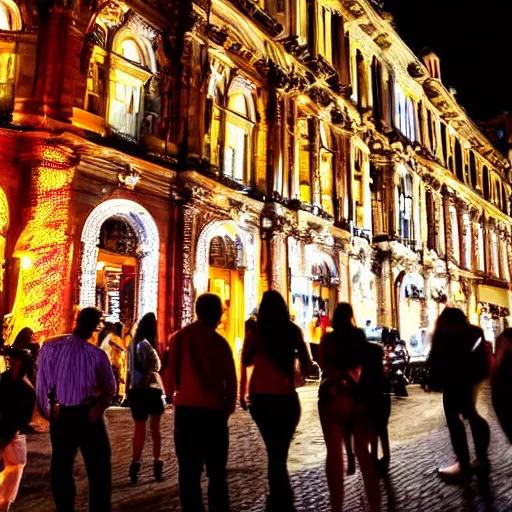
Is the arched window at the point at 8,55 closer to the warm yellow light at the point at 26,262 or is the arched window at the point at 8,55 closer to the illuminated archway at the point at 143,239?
the illuminated archway at the point at 143,239

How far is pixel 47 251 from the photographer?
38.8 ft

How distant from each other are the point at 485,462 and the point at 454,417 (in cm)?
63

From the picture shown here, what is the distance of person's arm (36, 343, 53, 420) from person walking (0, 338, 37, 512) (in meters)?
0.60

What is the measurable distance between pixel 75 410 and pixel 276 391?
166cm

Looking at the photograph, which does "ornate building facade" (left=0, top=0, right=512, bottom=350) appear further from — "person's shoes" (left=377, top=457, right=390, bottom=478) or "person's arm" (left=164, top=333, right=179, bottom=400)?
"person's arm" (left=164, top=333, right=179, bottom=400)

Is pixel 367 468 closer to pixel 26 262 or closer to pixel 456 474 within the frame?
pixel 456 474

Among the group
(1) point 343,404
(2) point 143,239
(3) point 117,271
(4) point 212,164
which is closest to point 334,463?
(1) point 343,404

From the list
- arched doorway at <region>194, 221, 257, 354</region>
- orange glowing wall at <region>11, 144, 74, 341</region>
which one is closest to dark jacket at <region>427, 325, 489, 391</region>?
orange glowing wall at <region>11, 144, 74, 341</region>

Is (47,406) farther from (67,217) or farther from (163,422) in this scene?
(67,217)

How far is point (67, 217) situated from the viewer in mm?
12195

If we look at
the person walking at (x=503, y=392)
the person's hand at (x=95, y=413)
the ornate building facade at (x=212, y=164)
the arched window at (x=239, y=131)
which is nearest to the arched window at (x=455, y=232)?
the ornate building facade at (x=212, y=164)

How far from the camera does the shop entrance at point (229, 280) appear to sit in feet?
55.7

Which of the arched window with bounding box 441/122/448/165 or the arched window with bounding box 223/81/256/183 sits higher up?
the arched window with bounding box 441/122/448/165

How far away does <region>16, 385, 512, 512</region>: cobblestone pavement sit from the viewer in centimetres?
531
